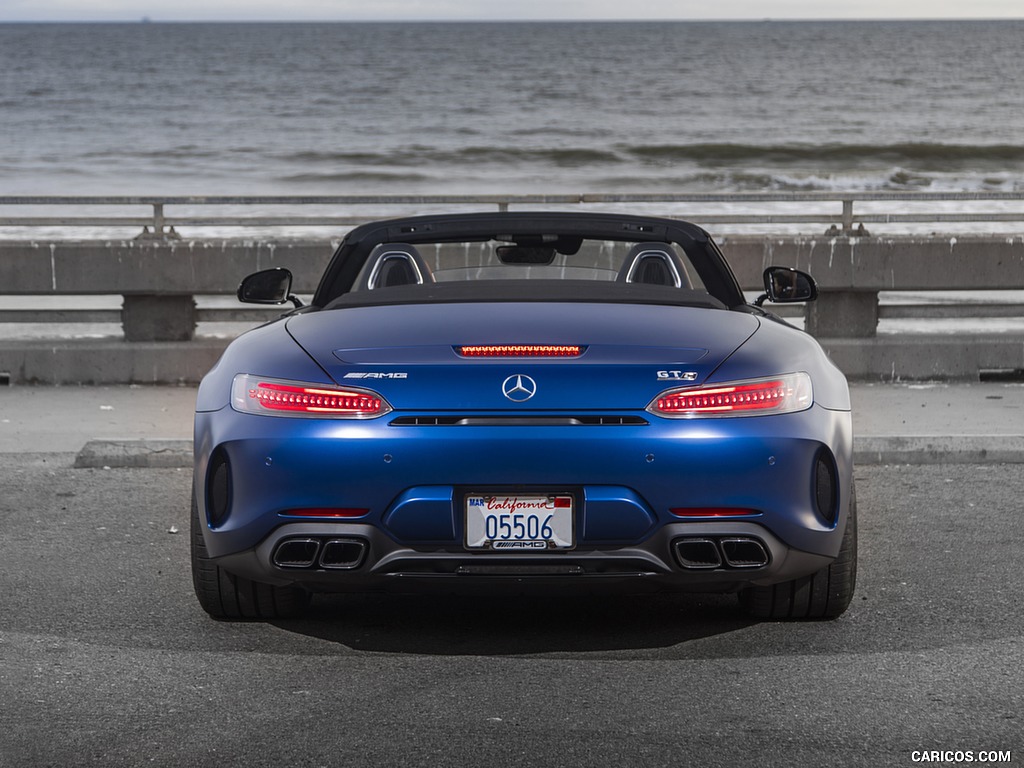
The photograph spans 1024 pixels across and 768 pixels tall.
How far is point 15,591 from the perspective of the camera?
5.30 m

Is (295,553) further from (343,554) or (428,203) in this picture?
(428,203)

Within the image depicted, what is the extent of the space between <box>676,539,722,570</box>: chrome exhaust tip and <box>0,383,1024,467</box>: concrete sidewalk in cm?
360

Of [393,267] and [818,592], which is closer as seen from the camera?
[818,592]

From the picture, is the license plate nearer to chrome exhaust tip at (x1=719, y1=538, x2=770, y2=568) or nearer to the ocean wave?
chrome exhaust tip at (x1=719, y1=538, x2=770, y2=568)

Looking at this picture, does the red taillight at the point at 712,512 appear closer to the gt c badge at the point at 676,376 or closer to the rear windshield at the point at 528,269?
the gt c badge at the point at 676,376

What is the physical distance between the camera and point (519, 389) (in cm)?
419

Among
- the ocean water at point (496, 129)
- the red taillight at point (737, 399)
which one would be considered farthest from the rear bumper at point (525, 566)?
the ocean water at point (496, 129)

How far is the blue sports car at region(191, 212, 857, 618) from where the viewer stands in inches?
164

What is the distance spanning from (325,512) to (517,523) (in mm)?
542

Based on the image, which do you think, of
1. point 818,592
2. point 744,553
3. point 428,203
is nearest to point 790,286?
point 818,592

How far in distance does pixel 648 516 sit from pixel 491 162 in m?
43.5

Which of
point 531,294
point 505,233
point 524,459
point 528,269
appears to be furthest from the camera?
point 528,269

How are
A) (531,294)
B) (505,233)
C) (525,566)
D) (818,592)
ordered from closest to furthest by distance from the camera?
(525,566) < (818,592) < (531,294) < (505,233)

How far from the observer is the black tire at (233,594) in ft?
15.3
